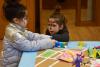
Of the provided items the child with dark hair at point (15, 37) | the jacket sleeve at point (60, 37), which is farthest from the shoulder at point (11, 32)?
the jacket sleeve at point (60, 37)

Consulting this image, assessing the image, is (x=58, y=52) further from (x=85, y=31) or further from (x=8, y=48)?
(x=85, y=31)

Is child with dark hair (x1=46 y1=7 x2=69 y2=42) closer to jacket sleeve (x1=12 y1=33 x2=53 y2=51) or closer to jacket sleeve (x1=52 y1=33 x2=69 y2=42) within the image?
jacket sleeve (x1=52 y1=33 x2=69 y2=42)

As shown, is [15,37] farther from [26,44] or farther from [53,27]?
[53,27]

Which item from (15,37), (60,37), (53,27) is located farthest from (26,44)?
(53,27)

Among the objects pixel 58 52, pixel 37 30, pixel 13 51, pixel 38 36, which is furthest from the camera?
pixel 37 30

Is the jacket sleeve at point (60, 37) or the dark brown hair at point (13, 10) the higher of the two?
the dark brown hair at point (13, 10)

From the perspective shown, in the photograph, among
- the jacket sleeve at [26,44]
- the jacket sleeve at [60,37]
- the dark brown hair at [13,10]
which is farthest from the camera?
the jacket sleeve at [60,37]

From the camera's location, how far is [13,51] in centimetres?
200

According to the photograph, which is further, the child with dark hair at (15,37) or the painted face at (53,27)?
the painted face at (53,27)

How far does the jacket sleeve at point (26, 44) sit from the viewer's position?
6.23 feet

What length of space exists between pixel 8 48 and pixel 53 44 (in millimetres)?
318

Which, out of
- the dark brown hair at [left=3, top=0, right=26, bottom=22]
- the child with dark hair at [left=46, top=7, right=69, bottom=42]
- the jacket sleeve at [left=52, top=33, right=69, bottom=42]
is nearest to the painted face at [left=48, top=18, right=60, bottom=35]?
the child with dark hair at [left=46, top=7, right=69, bottom=42]

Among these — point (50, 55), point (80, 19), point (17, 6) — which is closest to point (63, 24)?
point (17, 6)

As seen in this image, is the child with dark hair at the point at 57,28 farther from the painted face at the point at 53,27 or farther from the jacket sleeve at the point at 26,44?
the jacket sleeve at the point at 26,44
